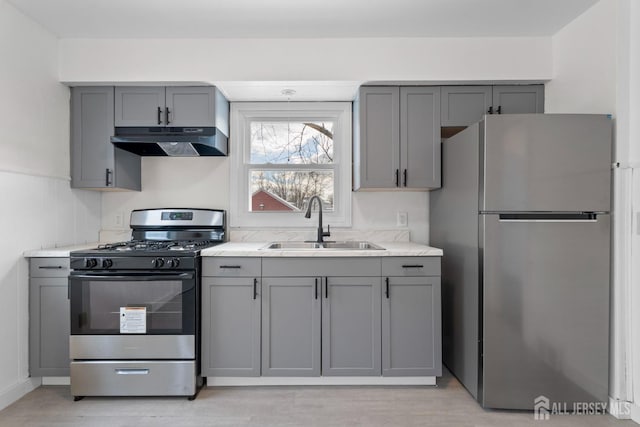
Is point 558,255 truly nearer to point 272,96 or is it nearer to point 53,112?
point 272,96

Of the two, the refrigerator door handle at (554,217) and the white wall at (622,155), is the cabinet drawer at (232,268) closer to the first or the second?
the refrigerator door handle at (554,217)

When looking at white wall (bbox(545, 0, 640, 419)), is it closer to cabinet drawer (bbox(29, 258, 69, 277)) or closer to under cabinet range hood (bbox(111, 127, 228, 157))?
under cabinet range hood (bbox(111, 127, 228, 157))

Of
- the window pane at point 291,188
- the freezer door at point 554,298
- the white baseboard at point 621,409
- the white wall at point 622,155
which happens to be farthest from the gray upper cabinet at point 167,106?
the white baseboard at point 621,409

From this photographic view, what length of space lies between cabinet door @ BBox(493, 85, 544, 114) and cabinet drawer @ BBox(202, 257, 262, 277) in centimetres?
209

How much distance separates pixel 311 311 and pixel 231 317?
1.71 feet

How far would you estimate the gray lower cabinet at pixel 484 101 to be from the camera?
2.71 m

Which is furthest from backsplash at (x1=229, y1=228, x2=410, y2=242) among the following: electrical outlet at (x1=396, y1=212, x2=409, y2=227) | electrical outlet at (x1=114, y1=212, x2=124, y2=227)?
electrical outlet at (x1=114, y1=212, x2=124, y2=227)

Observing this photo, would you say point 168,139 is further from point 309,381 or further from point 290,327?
point 309,381

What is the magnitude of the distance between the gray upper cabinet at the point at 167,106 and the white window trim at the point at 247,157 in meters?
0.38

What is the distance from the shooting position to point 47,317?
2396 millimetres

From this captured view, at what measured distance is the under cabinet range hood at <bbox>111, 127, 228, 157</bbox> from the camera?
2.62 meters

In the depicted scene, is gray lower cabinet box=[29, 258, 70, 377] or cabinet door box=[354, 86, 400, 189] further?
cabinet door box=[354, 86, 400, 189]

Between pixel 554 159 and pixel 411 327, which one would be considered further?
pixel 411 327

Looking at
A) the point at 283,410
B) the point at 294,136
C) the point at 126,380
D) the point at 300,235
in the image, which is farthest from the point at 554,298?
the point at 126,380
